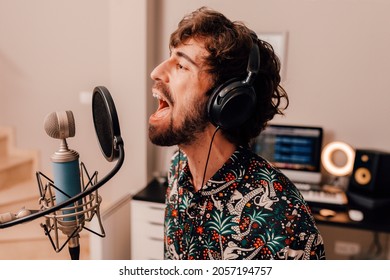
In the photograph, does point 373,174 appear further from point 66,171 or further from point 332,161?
point 66,171

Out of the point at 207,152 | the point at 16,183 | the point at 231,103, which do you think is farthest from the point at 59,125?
the point at 16,183

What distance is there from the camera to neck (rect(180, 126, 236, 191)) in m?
0.83

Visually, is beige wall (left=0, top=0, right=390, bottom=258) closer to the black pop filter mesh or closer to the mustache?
the mustache

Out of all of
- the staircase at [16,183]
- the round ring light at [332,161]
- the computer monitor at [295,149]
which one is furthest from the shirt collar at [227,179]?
the round ring light at [332,161]

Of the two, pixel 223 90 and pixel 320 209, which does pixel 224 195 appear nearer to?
pixel 223 90

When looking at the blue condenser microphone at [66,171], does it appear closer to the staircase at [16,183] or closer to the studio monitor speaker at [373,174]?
the staircase at [16,183]

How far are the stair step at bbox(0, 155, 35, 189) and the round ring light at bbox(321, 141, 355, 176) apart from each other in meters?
1.46

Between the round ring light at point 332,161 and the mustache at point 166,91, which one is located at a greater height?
the mustache at point 166,91

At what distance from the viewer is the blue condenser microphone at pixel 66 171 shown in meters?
0.40

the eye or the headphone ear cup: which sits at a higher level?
the eye

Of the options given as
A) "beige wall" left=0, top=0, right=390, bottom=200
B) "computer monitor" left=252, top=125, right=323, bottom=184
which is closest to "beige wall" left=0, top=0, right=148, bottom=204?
"beige wall" left=0, top=0, right=390, bottom=200

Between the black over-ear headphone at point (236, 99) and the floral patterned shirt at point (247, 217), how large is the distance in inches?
6.3
